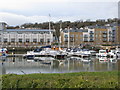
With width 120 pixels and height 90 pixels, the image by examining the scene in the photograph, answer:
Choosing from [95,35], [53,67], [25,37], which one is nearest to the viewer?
[53,67]

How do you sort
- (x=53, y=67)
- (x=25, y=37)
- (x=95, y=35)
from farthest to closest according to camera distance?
(x=95, y=35) → (x=25, y=37) → (x=53, y=67)

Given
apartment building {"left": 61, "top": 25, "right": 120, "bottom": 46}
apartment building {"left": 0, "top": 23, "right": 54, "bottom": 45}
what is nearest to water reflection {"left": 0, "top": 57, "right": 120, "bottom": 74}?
apartment building {"left": 0, "top": 23, "right": 54, "bottom": 45}

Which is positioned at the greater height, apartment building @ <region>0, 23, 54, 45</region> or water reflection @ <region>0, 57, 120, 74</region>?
apartment building @ <region>0, 23, 54, 45</region>

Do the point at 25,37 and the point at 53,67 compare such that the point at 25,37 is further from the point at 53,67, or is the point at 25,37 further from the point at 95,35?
the point at 53,67

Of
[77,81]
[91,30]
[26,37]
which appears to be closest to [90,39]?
[91,30]

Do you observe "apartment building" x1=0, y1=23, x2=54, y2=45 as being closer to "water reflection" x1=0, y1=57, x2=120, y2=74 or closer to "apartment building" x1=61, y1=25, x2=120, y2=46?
"apartment building" x1=61, y1=25, x2=120, y2=46

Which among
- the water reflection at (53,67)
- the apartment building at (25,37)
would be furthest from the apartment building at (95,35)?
the water reflection at (53,67)

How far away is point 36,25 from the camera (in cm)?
12594

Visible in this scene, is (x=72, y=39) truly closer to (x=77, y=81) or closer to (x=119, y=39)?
(x=119, y=39)

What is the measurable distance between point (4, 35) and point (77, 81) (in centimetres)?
7104

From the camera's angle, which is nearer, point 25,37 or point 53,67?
point 53,67

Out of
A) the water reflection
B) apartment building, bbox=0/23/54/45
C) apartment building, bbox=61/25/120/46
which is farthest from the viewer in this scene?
apartment building, bbox=61/25/120/46

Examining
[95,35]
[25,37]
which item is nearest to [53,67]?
[25,37]

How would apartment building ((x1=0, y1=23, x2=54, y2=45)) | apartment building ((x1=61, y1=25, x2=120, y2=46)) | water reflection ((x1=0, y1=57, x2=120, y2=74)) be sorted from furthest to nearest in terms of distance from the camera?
apartment building ((x1=61, y1=25, x2=120, y2=46)), apartment building ((x1=0, y1=23, x2=54, y2=45)), water reflection ((x1=0, y1=57, x2=120, y2=74))
